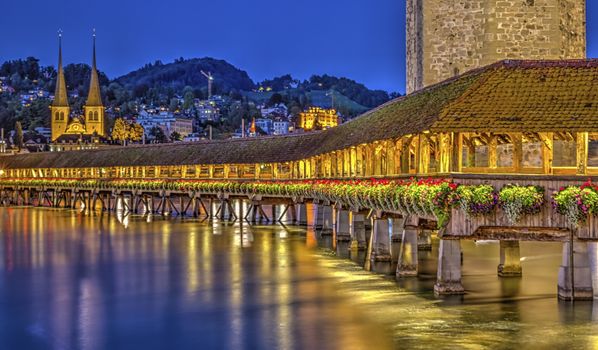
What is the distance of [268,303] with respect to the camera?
27.5 metres

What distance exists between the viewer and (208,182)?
74.0 m

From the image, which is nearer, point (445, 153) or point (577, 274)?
point (577, 274)

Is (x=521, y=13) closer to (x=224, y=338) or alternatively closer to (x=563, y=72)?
(x=563, y=72)

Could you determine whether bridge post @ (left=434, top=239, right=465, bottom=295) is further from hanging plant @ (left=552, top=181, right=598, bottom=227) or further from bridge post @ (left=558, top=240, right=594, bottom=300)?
hanging plant @ (left=552, top=181, right=598, bottom=227)

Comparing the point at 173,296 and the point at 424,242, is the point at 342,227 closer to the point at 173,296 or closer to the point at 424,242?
the point at 424,242

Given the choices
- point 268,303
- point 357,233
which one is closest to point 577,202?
point 268,303

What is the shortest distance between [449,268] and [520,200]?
3.15 meters

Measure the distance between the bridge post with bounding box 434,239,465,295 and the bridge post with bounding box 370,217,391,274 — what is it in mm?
9260

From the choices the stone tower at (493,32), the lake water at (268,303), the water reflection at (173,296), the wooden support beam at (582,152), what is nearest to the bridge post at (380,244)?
the lake water at (268,303)

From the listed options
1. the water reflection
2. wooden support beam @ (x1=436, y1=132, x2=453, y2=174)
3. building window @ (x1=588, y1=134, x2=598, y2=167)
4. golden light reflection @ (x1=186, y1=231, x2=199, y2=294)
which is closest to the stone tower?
building window @ (x1=588, y1=134, x2=598, y2=167)

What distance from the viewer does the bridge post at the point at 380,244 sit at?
36.1 m

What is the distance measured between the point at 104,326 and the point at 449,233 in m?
9.01

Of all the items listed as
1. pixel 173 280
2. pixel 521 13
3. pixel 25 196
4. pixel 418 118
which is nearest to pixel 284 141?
pixel 521 13

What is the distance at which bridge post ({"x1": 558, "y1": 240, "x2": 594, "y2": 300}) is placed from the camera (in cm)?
2441
